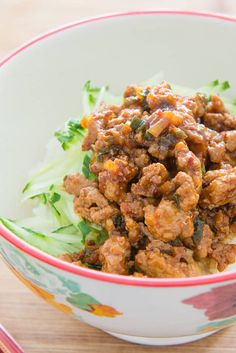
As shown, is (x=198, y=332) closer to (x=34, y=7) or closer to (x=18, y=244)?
(x=18, y=244)

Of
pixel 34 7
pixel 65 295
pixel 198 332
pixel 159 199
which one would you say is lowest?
pixel 198 332

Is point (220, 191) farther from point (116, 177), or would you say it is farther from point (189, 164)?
point (116, 177)

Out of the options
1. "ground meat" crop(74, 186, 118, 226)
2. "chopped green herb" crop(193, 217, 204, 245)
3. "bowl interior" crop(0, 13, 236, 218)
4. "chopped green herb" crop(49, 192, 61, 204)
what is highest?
"bowl interior" crop(0, 13, 236, 218)

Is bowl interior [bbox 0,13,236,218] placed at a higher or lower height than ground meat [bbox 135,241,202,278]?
higher

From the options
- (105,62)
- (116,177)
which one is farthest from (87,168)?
(105,62)

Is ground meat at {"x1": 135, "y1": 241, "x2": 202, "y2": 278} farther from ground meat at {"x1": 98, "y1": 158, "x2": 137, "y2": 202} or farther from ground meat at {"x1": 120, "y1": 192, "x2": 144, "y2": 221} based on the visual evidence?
ground meat at {"x1": 98, "y1": 158, "x2": 137, "y2": 202}

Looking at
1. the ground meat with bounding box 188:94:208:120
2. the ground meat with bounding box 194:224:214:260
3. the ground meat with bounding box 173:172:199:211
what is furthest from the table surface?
the ground meat with bounding box 188:94:208:120

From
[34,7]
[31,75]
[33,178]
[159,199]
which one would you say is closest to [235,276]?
[159,199]
